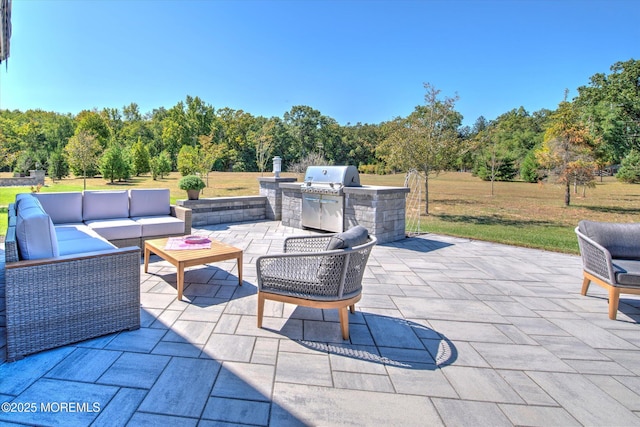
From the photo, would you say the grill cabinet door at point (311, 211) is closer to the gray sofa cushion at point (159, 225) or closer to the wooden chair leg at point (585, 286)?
the gray sofa cushion at point (159, 225)

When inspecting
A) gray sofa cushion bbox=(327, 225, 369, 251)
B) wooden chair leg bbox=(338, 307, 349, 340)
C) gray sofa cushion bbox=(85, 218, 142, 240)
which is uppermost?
gray sofa cushion bbox=(327, 225, 369, 251)

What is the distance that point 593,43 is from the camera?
11883mm

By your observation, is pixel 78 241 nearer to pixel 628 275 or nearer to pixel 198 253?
pixel 198 253

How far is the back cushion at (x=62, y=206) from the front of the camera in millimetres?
4047

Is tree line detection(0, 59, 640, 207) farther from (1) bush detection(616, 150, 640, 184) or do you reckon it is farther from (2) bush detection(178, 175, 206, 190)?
(2) bush detection(178, 175, 206, 190)

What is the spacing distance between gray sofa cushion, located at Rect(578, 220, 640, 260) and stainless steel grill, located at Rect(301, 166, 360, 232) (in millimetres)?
3315

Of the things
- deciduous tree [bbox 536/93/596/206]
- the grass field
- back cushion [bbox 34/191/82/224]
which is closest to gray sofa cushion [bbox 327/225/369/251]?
back cushion [bbox 34/191/82/224]

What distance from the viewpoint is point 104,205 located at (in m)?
4.40

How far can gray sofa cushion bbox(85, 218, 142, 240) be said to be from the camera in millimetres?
3951

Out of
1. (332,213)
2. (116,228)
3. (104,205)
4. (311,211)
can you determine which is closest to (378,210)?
(332,213)

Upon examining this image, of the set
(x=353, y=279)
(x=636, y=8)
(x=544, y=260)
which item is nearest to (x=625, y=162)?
(x=636, y=8)

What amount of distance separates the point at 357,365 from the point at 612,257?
290cm

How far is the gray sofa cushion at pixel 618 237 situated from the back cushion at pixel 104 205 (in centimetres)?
564

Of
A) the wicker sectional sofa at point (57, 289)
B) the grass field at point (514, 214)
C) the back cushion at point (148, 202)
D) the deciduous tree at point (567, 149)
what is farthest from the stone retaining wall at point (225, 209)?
the deciduous tree at point (567, 149)
